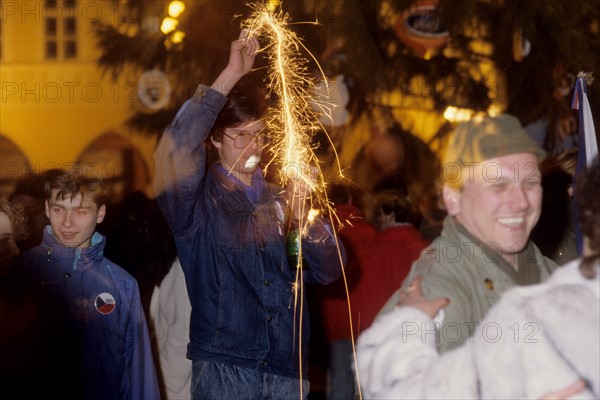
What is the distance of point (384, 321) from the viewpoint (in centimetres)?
365

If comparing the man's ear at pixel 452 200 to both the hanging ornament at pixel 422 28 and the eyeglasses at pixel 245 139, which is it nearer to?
the eyeglasses at pixel 245 139

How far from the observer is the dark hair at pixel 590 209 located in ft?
11.0

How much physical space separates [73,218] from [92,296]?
394 mm

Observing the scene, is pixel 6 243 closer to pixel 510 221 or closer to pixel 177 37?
pixel 510 221

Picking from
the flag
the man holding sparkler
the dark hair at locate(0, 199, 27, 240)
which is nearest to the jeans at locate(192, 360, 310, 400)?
the man holding sparkler

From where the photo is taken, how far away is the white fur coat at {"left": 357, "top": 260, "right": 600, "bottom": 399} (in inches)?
130

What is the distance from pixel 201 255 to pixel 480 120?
4.97ft

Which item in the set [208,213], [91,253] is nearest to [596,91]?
[208,213]

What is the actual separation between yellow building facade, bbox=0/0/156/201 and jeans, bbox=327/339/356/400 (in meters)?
7.57

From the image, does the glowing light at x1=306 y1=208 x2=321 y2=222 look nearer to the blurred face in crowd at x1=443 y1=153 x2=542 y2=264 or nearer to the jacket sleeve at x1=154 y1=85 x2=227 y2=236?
the jacket sleeve at x1=154 y1=85 x2=227 y2=236

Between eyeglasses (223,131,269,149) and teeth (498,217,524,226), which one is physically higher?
eyeglasses (223,131,269,149)

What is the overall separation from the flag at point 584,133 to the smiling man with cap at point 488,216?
0.69 metres

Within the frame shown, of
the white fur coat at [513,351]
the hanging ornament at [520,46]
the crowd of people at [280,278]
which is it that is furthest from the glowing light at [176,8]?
the white fur coat at [513,351]

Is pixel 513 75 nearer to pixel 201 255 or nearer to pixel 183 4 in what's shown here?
pixel 183 4
